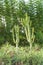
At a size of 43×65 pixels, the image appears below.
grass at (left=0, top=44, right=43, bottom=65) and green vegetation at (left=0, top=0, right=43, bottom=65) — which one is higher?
green vegetation at (left=0, top=0, right=43, bottom=65)

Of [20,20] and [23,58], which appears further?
[20,20]

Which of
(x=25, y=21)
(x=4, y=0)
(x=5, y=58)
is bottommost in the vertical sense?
(x=5, y=58)

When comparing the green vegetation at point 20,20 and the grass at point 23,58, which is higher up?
the green vegetation at point 20,20

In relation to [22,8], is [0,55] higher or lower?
lower

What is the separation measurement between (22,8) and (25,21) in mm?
1176

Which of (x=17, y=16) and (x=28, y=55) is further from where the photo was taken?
(x=17, y=16)

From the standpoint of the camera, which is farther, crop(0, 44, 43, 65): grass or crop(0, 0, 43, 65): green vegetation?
crop(0, 0, 43, 65): green vegetation

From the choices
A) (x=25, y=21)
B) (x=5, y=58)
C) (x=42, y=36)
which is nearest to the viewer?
(x=5, y=58)

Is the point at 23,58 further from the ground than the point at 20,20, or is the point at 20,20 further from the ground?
the point at 20,20

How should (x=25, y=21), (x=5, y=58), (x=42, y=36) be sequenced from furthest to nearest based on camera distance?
(x=42, y=36), (x=25, y=21), (x=5, y=58)

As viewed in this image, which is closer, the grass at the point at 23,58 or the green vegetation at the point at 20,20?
the grass at the point at 23,58

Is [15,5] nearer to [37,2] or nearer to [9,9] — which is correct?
[9,9]

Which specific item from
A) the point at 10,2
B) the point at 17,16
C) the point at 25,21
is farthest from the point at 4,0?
the point at 25,21

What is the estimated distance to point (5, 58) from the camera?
5906mm
